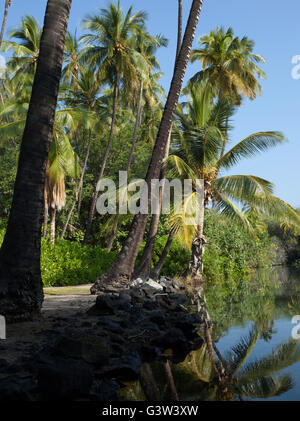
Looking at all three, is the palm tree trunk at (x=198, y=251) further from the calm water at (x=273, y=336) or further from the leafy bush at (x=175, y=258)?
the calm water at (x=273, y=336)

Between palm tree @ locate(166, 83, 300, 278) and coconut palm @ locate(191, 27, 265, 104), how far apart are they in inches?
260

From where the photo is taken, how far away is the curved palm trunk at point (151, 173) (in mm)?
11367

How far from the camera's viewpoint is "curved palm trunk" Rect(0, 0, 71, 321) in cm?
→ 608

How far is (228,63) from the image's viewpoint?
22.3 metres

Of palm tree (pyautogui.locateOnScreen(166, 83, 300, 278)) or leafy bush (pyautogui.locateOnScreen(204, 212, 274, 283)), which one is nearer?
palm tree (pyautogui.locateOnScreen(166, 83, 300, 278))

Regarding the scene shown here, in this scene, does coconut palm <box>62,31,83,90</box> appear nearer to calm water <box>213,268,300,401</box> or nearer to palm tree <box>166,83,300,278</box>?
palm tree <box>166,83,300,278</box>

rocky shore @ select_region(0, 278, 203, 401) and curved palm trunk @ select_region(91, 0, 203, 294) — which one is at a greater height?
curved palm trunk @ select_region(91, 0, 203, 294)

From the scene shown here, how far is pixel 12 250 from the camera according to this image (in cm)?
615

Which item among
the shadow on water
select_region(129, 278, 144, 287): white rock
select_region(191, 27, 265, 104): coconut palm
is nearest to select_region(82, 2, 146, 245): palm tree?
select_region(191, 27, 265, 104): coconut palm

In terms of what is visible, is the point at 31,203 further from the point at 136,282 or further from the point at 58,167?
the point at 58,167

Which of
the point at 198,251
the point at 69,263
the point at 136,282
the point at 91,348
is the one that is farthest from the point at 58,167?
the point at 91,348

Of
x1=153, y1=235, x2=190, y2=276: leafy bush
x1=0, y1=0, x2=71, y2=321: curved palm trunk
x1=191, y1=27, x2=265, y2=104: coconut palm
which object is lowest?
x1=153, y1=235, x2=190, y2=276: leafy bush
